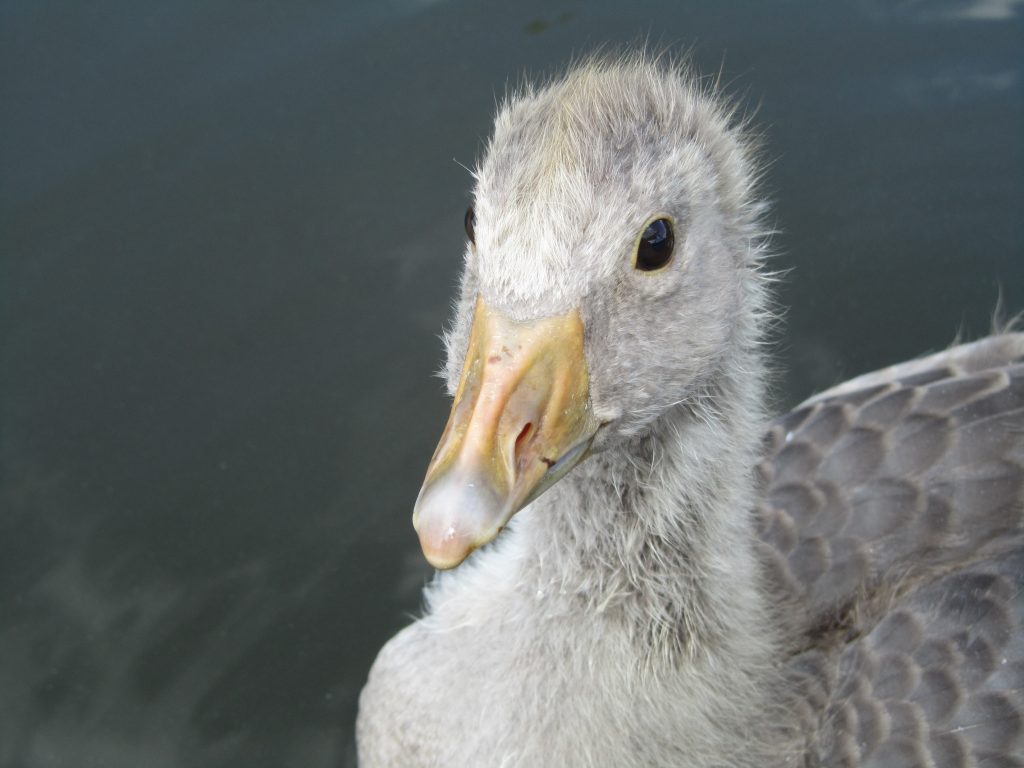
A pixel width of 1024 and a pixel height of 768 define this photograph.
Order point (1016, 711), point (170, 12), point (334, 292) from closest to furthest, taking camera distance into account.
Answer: point (1016, 711) → point (334, 292) → point (170, 12)

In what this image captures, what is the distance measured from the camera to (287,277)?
486 centimetres

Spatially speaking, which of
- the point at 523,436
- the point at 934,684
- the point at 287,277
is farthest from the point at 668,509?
the point at 287,277

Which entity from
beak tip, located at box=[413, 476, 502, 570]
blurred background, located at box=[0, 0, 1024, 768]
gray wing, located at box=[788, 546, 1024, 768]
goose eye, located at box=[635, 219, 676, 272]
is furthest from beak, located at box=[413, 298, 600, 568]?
blurred background, located at box=[0, 0, 1024, 768]

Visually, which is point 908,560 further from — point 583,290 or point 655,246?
point 583,290

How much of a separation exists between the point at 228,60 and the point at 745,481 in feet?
13.2

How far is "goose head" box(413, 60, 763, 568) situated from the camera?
6.12 ft

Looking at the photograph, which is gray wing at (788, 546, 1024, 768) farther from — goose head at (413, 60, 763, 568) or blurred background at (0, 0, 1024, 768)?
blurred background at (0, 0, 1024, 768)

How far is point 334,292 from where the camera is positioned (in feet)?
15.9

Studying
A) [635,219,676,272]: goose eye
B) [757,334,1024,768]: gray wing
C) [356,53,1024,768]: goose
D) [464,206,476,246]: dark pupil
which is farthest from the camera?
[757,334,1024,768]: gray wing

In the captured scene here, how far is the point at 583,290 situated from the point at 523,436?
0.98ft

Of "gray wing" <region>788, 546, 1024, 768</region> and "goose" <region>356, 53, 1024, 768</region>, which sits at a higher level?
"goose" <region>356, 53, 1024, 768</region>

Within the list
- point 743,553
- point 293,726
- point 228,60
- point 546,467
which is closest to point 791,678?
point 743,553

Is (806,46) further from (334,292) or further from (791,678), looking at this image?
(791,678)

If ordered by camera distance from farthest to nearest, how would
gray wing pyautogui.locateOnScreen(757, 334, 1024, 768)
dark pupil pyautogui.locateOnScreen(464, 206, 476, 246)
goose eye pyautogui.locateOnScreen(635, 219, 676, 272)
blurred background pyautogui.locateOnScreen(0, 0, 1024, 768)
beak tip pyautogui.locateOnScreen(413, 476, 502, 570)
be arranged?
blurred background pyautogui.locateOnScreen(0, 0, 1024, 768) < gray wing pyautogui.locateOnScreen(757, 334, 1024, 768) < dark pupil pyautogui.locateOnScreen(464, 206, 476, 246) < goose eye pyautogui.locateOnScreen(635, 219, 676, 272) < beak tip pyautogui.locateOnScreen(413, 476, 502, 570)
